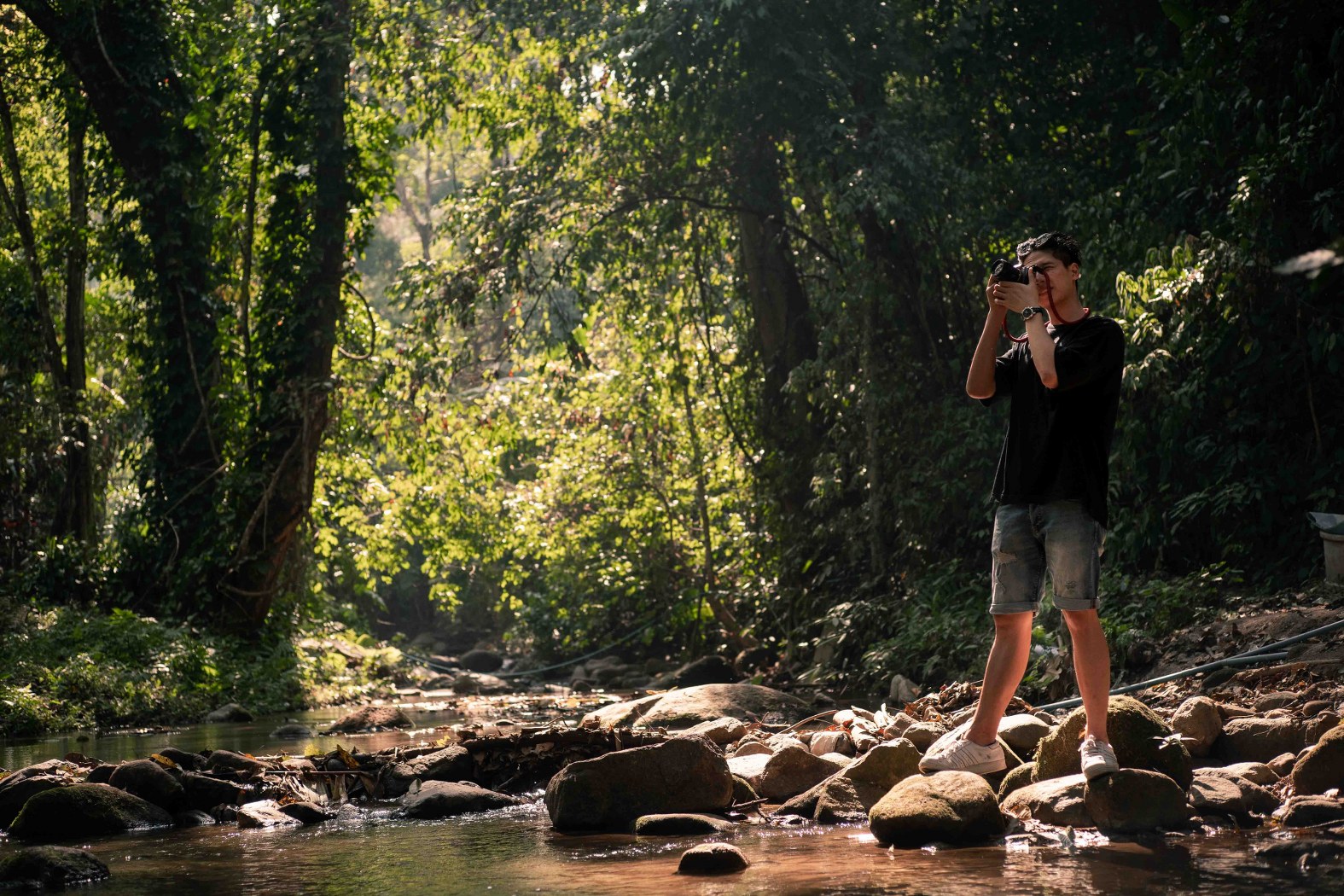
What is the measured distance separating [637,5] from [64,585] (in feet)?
29.1

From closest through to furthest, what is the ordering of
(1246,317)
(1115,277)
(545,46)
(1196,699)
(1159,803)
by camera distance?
(1159,803) → (1196,699) → (1246,317) → (1115,277) → (545,46)

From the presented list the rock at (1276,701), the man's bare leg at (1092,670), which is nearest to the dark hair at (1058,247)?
the man's bare leg at (1092,670)

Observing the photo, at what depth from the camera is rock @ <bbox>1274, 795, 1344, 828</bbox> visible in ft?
13.7

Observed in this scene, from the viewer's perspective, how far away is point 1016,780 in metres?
4.97

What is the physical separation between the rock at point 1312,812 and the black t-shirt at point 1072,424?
1.07 metres

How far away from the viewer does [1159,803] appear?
4.32 meters

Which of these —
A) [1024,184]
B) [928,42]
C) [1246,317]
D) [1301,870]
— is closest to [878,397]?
[1024,184]

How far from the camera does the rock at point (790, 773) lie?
557 cm

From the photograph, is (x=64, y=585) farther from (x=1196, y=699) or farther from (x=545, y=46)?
(x=1196, y=699)

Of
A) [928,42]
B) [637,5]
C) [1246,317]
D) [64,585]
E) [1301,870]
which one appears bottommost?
[1301,870]

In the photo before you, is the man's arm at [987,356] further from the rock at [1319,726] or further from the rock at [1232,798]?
the rock at [1319,726]

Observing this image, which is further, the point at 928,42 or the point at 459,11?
the point at 459,11

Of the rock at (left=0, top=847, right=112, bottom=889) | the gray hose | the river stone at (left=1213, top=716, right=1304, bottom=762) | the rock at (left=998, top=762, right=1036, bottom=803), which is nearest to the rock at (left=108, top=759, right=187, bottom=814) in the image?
the rock at (left=0, top=847, right=112, bottom=889)

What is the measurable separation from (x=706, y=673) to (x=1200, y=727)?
9358 millimetres
